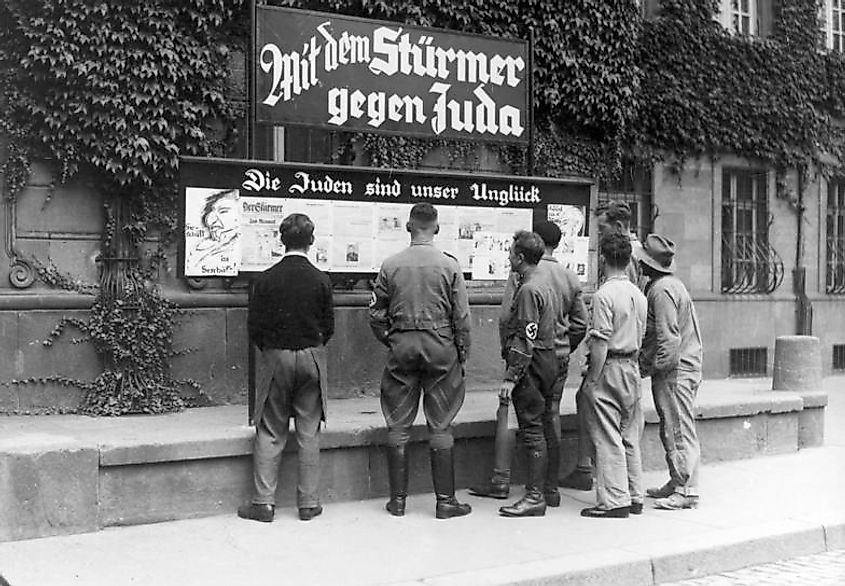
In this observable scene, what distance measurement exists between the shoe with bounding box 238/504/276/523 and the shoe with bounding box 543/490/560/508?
211cm

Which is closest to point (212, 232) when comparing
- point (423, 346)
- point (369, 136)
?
point (423, 346)

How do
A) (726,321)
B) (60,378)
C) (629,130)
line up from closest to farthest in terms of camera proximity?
(60,378) < (629,130) < (726,321)

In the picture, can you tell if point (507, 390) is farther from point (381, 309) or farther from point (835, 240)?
point (835, 240)

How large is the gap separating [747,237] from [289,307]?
10.8 meters

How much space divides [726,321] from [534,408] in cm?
877

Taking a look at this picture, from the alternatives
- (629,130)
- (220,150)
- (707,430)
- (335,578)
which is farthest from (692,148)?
(335,578)

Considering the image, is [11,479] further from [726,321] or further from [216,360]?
[726,321]

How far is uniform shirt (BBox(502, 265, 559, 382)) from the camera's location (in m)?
7.69

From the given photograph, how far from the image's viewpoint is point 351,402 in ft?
33.5

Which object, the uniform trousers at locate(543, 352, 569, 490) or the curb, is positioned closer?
the curb

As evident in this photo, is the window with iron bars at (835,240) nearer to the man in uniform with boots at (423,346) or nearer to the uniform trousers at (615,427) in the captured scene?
the uniform trousers at (615,427)

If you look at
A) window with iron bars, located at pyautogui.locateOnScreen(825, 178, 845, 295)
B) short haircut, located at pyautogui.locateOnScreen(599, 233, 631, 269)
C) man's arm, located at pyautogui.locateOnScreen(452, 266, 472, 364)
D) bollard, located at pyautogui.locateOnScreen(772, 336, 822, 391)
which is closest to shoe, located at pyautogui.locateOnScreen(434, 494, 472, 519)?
man's arm, located at pyautogui.locateOnScreen(452, 266, 472, 364)

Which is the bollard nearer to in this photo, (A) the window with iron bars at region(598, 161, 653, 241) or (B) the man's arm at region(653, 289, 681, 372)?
(B) the man's arm at region(653, 289, 681, 372)

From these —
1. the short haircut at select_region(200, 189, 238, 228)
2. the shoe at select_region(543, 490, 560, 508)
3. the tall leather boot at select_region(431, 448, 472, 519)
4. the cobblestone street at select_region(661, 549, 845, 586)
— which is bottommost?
the cobblestone street at select_region(661, 549, 845, 586)
